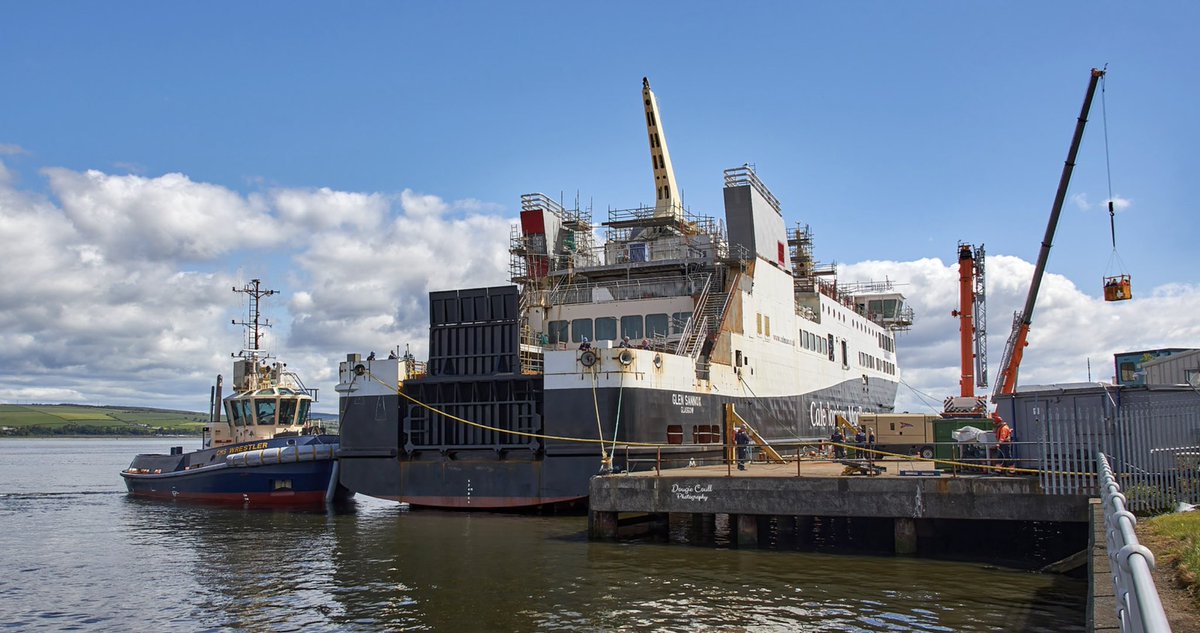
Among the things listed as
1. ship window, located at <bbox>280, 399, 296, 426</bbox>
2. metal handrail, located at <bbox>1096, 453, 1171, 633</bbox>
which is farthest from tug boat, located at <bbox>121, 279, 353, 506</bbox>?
metal handrail, located at <bbox>1096, 453, 1171, 633</bbox>

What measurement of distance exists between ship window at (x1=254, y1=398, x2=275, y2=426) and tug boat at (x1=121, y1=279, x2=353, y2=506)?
39 millimetres

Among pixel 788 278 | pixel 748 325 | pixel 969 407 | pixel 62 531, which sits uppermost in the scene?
pixel 788 278

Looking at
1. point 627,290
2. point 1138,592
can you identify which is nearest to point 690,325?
point 627,290

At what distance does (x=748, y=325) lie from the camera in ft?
102

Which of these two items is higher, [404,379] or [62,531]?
[404,379]

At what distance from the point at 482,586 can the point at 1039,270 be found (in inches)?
1134

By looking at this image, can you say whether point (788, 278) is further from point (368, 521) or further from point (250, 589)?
point (250, 589)

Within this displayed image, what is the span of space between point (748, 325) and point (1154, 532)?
63.5 ft

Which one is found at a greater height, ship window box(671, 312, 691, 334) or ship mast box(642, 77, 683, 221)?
ship mast box(642, 77, 683, 221)

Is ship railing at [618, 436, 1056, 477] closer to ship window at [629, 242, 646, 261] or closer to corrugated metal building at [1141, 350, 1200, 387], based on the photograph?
corrugated metal building at [1141, 350, 1200, 387]

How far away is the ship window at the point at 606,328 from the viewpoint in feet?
103

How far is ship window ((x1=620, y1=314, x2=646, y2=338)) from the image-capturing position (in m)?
31.0

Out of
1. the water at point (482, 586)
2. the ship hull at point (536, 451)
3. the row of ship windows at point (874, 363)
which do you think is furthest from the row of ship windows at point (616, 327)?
the row of ship windows at point (874, 363)

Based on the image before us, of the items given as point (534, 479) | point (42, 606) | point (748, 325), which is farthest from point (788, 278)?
point (42, 606)
